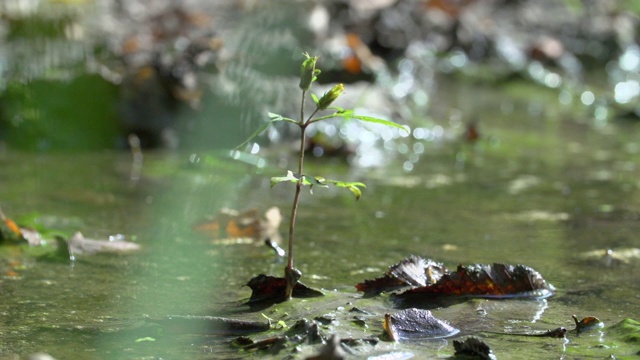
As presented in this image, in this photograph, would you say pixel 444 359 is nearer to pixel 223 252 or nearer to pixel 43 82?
pixel 223 252

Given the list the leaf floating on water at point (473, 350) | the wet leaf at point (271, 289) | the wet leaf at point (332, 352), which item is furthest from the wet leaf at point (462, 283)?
the wet leaf at point (332, 352)

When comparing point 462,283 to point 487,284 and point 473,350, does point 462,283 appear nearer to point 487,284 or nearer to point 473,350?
point 487,284

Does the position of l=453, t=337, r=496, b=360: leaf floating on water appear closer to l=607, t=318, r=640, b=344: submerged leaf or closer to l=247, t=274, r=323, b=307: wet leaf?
l=607, t=318, r=640, b=344: submerged leaf

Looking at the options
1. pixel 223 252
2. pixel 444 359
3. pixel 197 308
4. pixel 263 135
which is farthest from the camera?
pixel 263 135

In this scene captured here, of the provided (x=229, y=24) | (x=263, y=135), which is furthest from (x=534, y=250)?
(x=229, y=24)

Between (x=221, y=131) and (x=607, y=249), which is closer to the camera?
(x=607, y=249)

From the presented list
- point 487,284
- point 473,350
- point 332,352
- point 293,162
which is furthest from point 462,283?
point 293,162

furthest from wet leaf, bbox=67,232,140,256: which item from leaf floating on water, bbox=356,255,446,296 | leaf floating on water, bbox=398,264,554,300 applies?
leaf floating on water, bbox=398,264,554,300
